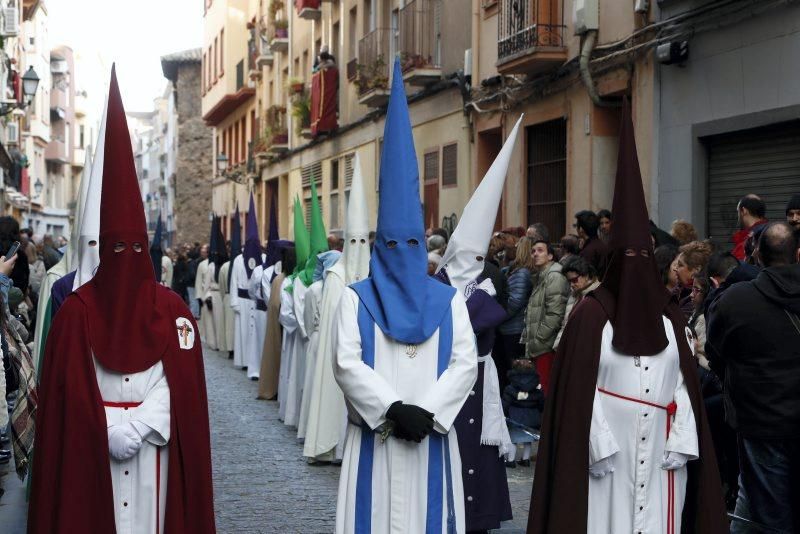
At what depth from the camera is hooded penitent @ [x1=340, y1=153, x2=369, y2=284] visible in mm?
11039

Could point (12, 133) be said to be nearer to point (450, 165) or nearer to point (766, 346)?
point (450, 165)

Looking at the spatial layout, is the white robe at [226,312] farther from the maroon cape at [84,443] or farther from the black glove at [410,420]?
the black glove at [410,420]

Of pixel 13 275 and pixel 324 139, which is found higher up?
pixel 324 139

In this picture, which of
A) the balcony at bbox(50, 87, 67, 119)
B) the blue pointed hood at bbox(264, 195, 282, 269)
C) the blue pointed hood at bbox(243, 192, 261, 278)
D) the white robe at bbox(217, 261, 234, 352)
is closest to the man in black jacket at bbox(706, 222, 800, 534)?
the blue pointed hood at bbox(264, 195, 282, 269)

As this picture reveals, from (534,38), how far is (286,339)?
5372mm

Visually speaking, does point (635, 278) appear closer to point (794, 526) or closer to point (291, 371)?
point (794, 526)

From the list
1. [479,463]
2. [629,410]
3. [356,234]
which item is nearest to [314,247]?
[356,234]

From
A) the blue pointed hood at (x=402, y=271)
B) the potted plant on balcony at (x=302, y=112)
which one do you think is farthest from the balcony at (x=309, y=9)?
the blue pointed hood at (x=402, y=271)

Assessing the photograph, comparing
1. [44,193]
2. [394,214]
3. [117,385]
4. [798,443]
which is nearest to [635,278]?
[394,214]

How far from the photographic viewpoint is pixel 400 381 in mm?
5777

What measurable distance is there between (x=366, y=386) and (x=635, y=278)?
1321mm

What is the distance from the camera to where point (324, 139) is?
32.5 meters

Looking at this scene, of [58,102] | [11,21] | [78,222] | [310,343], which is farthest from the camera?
[58,102]

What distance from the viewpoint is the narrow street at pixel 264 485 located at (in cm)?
852
